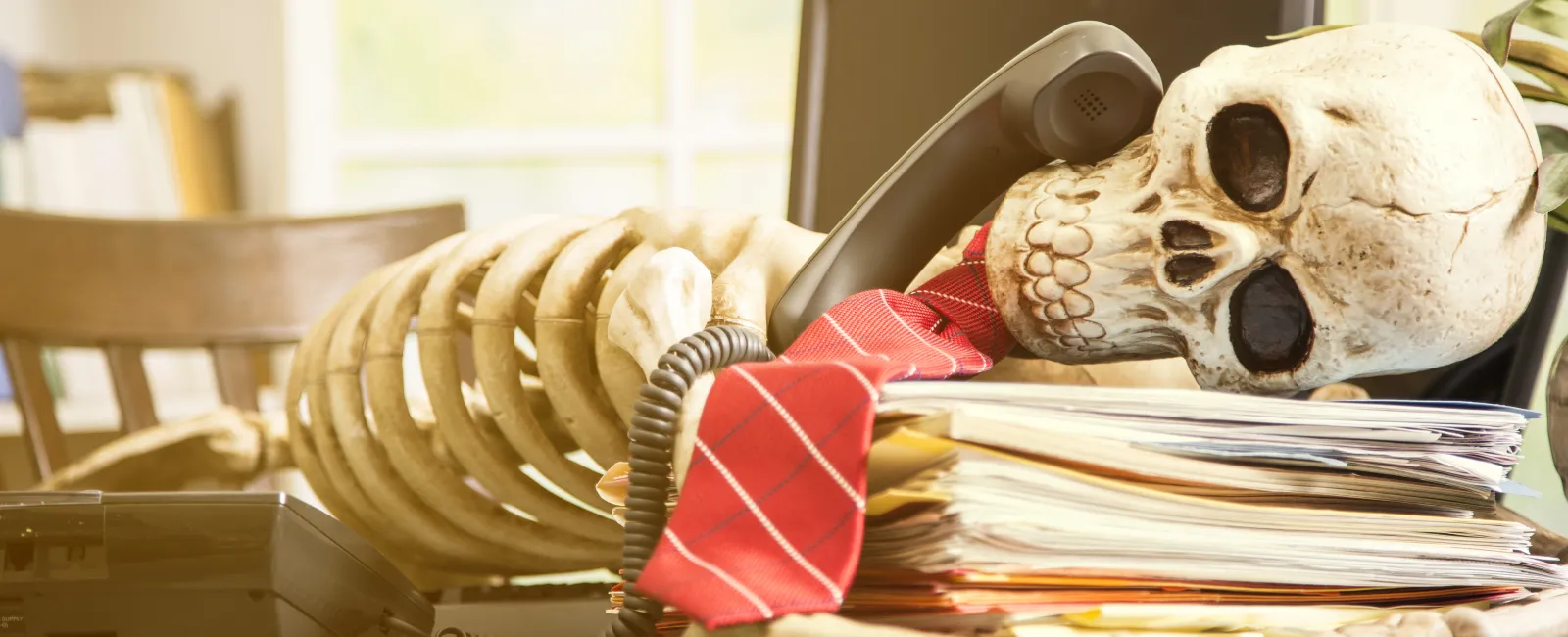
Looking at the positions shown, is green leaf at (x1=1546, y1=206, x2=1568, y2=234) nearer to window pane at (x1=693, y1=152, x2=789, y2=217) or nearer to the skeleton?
the skeleton

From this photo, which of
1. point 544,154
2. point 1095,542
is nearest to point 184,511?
point 1095,542

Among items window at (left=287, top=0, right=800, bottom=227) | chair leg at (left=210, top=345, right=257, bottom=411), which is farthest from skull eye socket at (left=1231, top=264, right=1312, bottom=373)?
window at (left=287, top=0, right=800, bottom=227)

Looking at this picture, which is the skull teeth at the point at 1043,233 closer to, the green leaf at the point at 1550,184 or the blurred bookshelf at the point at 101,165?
the green leaf at the point at 1550,184

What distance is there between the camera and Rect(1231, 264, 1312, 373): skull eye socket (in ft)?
1.38

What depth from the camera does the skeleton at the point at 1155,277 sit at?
0.37 meters

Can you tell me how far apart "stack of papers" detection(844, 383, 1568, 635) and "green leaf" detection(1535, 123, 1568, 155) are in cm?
21

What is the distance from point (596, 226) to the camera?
566 millimetres

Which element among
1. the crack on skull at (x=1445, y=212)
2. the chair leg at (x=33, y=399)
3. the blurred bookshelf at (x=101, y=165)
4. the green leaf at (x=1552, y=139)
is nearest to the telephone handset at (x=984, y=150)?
the crack on skull at (x=1445, y=212)

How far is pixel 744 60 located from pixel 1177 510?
184cm

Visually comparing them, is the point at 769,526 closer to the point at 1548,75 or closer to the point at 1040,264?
the point at 1040,264

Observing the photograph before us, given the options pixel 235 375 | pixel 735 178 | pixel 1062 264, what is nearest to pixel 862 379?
pixel 1062 264

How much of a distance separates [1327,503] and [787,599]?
218 mm

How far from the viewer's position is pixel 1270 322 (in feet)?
1.41

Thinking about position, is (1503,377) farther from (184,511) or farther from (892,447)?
(184,511)
